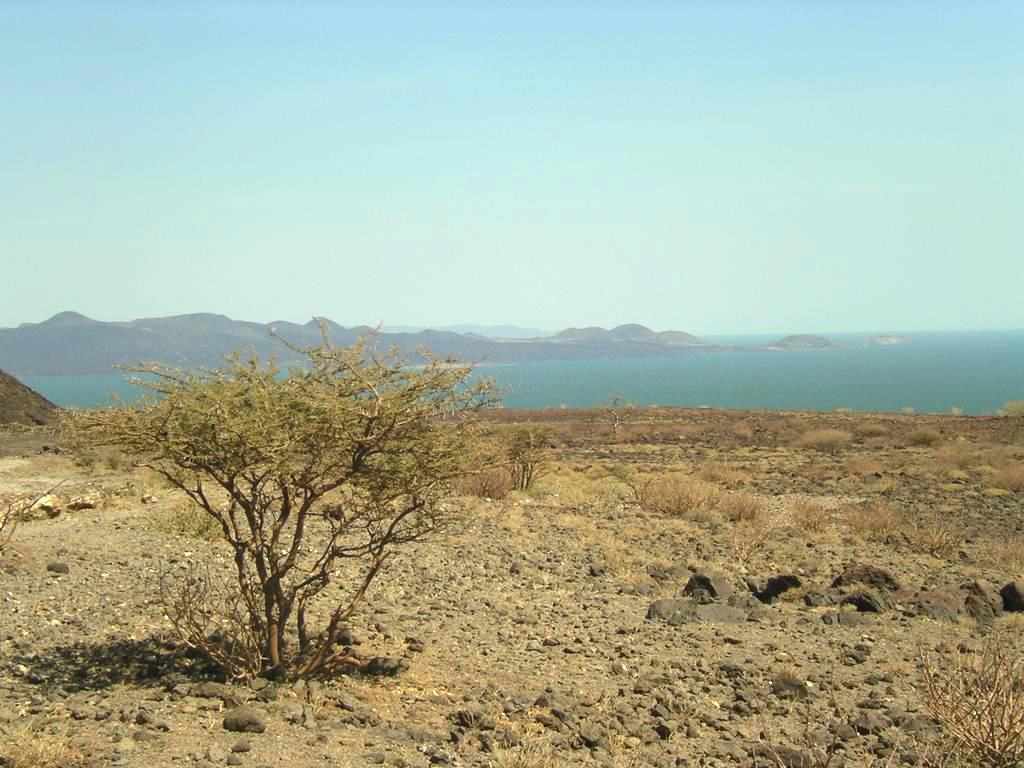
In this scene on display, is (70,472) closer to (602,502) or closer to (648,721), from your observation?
(602,502)

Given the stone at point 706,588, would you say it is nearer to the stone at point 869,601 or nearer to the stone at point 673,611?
the stone at point 673,611

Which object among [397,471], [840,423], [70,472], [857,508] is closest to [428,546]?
[397,471]

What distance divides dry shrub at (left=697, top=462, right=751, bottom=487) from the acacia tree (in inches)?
756

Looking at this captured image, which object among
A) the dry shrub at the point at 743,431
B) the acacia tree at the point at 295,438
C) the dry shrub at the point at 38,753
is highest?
the acacia tree at the point at 295,438

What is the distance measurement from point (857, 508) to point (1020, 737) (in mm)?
14888

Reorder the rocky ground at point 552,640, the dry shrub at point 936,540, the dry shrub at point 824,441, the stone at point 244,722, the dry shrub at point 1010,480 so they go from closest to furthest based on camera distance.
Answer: the stone at point 244,722
the rocky ground at point 552,640
the dry shrub at point 936,540
the dry shrub at point 1010,480
the dry shrub at point 824,441

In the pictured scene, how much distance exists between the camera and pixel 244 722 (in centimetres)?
607

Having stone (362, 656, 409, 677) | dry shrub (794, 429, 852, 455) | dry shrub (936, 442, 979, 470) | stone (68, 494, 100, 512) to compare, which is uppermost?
stone (68, 494, 100, 512)

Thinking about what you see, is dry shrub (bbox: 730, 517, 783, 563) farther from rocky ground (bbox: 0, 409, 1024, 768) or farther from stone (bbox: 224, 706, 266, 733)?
stone (bbox: 224, 706, 266, 733)

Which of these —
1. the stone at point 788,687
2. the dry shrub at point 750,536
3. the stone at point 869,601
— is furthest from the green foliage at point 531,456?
the stone at point 788,687

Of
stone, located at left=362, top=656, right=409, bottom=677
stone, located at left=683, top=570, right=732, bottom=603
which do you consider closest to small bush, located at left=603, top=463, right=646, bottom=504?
stone, located at left=683, top=570, right=732, bottom=603

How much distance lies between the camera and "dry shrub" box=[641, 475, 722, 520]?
18.4m

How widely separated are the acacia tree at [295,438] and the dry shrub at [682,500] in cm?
1162

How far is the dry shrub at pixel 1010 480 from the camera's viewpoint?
24312 mm
